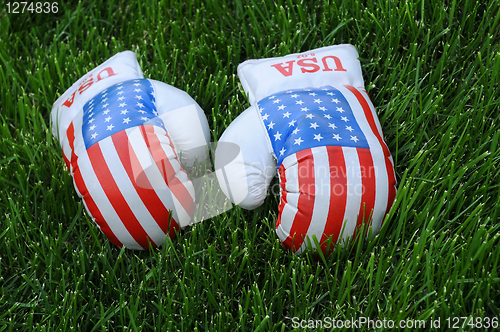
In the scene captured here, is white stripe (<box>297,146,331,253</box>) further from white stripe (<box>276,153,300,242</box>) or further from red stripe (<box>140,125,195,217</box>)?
red stripe (<box>140,125,195,217</box>)

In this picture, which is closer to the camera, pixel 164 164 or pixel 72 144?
pixel 164 164

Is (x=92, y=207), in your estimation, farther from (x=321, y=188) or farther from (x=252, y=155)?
(x=321, y=188)

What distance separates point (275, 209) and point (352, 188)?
399 millimetres

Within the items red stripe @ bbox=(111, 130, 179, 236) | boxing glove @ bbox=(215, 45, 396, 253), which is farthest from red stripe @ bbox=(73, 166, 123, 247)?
boxing glove @ bbox=(215, 45, 396, 253)

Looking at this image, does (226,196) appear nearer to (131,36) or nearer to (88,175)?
(88,175)

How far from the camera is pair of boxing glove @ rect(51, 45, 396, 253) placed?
151 centimetres

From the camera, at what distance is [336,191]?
1493mm

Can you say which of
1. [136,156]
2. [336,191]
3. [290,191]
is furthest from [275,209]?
[136,156]

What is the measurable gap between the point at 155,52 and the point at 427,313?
1.74 metres

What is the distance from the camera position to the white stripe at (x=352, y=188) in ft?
4.89

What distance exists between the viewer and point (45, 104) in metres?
2.27

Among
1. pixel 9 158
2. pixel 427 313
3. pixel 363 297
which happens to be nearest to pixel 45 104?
pixel 9 158

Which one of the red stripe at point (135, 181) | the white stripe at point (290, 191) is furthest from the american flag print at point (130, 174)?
the white stripe at point (290, 191)

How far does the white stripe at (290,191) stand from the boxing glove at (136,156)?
1.27 feet
